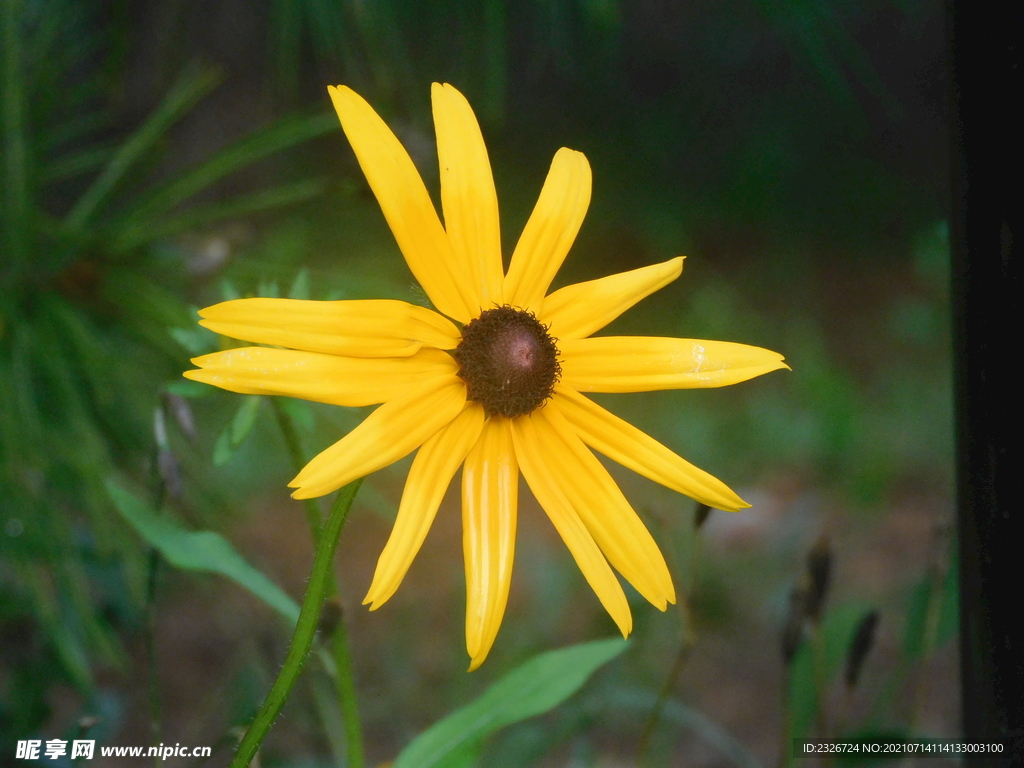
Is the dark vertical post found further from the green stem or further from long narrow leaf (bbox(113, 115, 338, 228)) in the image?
long narrow leaf (bbox(113, 115, 338, 228))

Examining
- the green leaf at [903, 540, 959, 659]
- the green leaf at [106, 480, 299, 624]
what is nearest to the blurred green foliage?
the green leaf at [106, 480, 299, 624]

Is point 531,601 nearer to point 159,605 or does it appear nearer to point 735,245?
point 159,605

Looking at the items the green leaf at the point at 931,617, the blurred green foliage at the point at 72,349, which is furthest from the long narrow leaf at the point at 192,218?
the green leaf at the point at 931,617

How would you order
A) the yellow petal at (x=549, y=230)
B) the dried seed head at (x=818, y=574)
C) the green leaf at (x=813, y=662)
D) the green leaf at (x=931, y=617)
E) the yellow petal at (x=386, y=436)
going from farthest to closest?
the green leaf at (x=813, y=662) → the green leaf at (x=931, y=617) → the dried seed head at (x=818, y=574) → the yellow petal at (x=549, y=230) → the yellow petal at (x=386, y=436)

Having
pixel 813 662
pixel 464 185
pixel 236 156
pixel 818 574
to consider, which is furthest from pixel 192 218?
pixel 813 662

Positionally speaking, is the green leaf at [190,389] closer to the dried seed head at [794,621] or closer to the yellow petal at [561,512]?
the yellow petal at [561,512]

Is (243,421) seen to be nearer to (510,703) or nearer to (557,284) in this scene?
(510,703)
